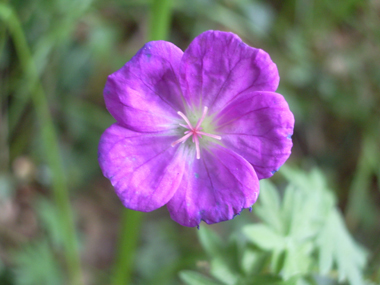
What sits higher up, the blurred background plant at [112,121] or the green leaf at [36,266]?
the blurred background plant at [112,121]

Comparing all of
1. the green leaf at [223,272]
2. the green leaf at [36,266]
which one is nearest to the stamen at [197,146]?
the green leaf at [223,272]

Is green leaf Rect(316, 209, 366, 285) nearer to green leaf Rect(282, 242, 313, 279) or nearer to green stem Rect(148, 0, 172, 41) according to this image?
green leaf Rect(282, 242, 313, 279)

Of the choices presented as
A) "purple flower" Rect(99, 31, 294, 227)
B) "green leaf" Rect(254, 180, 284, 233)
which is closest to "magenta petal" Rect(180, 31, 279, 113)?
"purple flower" Rect(99, 31, 294, 227)

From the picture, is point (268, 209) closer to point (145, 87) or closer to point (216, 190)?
point (216, 190)

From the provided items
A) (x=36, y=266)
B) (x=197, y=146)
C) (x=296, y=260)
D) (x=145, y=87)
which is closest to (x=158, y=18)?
(x=145, y=87)

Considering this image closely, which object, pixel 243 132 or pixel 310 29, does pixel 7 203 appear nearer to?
pixel 243 132

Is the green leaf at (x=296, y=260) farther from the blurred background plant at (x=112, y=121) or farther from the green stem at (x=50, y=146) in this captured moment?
the green stem at (x=50, y=146)
